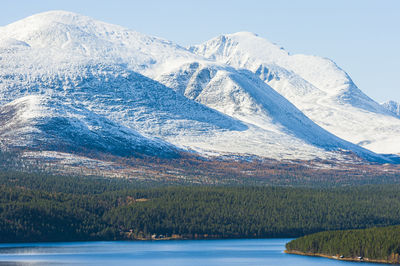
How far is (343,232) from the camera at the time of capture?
19362 cm

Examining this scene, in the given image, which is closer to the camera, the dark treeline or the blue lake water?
the dark treeline

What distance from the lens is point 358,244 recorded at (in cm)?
18075

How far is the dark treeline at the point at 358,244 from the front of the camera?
17325cm

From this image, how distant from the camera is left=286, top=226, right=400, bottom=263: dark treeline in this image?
17325cm

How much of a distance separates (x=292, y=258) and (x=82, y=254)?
4912cm

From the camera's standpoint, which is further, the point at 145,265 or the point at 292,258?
the point at 292,258

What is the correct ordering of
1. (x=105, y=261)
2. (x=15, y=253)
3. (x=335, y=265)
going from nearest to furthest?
(x=335, y=265) < (x=105, y=261) < (x=15, y=253)

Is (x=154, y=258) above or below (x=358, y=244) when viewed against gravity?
below

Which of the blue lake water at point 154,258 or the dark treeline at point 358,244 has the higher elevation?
the dark treeline at point 358,244

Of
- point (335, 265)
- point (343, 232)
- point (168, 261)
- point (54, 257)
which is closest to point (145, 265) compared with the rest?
point (168, 261)

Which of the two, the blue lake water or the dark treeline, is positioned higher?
the dark treeline

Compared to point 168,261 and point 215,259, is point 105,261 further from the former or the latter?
point 215,259

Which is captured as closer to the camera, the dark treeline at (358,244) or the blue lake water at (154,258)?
the dark treeline at (358,244)

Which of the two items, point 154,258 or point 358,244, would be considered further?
point 154,258
